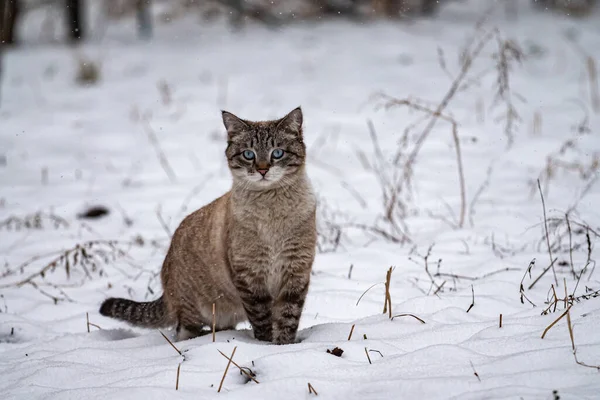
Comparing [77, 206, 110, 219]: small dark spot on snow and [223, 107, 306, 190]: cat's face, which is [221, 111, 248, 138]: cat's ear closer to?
[223, 107, 306, 190]: cat's face

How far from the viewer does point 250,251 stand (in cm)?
319

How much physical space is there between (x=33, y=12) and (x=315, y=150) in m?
14.1

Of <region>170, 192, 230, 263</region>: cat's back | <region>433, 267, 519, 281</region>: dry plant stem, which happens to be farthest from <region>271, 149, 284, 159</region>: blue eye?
<region>433, 267, 519, 281</region>: dry plant stem

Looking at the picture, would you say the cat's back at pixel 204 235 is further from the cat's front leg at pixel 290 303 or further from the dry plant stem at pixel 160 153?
the dry plant stem at pixel 160 153

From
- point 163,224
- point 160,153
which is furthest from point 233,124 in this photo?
point 160,153

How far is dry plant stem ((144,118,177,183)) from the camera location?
6.52 metres

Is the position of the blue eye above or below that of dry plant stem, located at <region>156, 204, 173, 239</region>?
above

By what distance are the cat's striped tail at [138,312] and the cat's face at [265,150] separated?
0.93 m

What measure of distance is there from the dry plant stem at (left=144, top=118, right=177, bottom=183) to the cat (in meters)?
2.86

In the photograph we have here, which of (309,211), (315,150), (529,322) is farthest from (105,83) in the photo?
(529,322)

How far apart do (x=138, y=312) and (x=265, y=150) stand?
125cm

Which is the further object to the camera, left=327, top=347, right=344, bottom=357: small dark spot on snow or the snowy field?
left=327, top=347, right=344, bottom=357: small dark spot on snow

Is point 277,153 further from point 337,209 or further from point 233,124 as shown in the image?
point 337,209

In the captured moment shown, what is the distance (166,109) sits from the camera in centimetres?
885
